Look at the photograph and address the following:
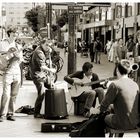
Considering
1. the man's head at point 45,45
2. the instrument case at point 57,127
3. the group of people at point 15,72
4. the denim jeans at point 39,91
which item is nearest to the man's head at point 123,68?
the instrument case at point 57,127

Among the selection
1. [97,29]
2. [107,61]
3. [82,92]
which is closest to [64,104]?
→ [82,92]

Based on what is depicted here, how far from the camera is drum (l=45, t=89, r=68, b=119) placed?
7.65 metres

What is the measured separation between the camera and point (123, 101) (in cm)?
472

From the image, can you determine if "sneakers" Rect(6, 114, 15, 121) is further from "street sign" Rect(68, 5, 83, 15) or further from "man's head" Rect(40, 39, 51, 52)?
"street sign" Rect(68, 5, 83, 15)

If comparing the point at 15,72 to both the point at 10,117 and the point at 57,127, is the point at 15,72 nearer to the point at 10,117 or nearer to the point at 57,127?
the point at 10,117

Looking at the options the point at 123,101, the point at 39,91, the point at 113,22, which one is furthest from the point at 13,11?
the point at 123,101

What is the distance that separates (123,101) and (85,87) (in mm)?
2687

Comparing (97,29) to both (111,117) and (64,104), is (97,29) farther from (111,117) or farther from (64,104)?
(111,117)

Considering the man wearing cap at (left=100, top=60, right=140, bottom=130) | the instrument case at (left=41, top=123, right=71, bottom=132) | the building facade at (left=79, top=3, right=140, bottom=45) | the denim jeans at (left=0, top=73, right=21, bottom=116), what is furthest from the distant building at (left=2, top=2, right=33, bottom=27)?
the building facade at (left=79, top=3, right=140, bottom=45)

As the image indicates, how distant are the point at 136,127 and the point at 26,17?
54.7 meters

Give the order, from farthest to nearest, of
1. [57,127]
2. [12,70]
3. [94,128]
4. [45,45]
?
[45,45] < [12,70] < [57,127] < [94,128]

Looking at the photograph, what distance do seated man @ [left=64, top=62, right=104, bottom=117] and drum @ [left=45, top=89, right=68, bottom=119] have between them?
35cm

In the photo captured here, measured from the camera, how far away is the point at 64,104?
775 cm

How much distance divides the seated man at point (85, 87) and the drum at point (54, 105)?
354mm
